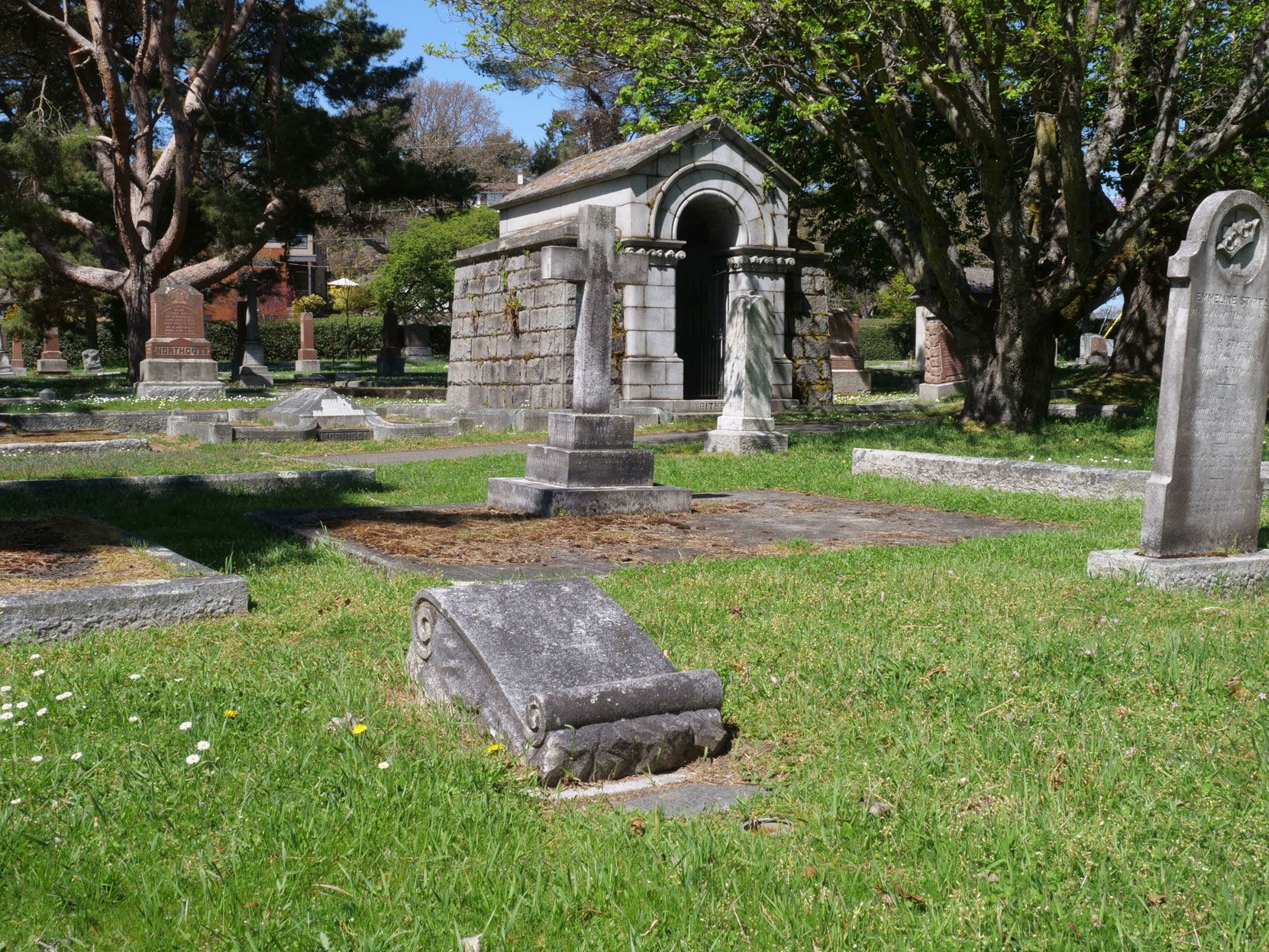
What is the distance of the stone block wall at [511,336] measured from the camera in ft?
54.7

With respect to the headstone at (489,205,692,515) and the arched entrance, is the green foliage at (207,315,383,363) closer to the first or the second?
the arched entrance

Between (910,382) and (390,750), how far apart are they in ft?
94.3

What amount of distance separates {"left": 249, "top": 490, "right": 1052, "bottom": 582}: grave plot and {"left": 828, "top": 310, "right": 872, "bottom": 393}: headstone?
62.8 feet

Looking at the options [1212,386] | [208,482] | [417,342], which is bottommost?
[208,482]

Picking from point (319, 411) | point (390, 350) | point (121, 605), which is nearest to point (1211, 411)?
point (121, 605)

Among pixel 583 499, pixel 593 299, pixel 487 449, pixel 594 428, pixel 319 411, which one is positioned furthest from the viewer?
pixel 319 411

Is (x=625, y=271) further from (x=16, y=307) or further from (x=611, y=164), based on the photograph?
(x=16, y=307)

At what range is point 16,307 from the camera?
35.0 meters

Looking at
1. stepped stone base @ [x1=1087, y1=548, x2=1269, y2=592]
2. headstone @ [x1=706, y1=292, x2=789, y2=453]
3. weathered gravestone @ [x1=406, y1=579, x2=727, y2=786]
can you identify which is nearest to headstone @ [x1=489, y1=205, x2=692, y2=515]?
stepped stone base @ [x1=1087, y1=548, x2=1269, y2=592]

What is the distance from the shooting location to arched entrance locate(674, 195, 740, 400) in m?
19.3

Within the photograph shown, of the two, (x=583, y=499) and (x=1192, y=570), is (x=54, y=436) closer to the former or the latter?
(x=583, y=499)

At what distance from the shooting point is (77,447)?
12570 millimetres

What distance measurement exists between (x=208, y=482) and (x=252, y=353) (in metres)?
24.9

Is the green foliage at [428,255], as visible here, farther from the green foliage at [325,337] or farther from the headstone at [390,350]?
the green foliage at [325,337]
